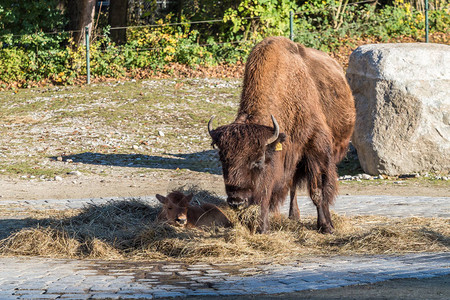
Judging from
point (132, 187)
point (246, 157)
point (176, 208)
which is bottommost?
point (132, 187)

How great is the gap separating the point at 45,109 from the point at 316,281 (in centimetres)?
1477

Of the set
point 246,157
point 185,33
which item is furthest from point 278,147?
point 185,33

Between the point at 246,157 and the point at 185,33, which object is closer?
the point at 246,157

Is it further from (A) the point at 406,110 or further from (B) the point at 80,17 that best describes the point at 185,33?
(A) the point at 406,110

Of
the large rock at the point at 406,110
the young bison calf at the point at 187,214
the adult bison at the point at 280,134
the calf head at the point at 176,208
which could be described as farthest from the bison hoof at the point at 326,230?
the large rock at the point at 406,110

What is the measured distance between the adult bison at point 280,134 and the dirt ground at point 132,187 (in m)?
3.47

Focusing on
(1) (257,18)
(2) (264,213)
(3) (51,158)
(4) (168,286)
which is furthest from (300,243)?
(1) (257,18)

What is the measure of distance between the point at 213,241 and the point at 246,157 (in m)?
1.01

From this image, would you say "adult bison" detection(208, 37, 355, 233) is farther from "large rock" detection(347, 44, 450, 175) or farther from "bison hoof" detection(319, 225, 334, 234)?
"large rock" detection(347, 44, 450, 175)

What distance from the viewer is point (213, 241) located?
7.38 metres

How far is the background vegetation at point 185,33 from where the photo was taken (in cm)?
2194

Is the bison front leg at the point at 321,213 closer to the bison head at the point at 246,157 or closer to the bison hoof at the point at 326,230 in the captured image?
the bison hoof at the point at 326,230

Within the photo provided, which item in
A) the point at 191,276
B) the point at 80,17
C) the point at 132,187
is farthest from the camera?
the point at 80,17

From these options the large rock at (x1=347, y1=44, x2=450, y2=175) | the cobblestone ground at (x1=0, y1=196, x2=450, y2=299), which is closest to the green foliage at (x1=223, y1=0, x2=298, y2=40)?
the large rock at (x1=347, y1=44, x2=450, y2=175)
